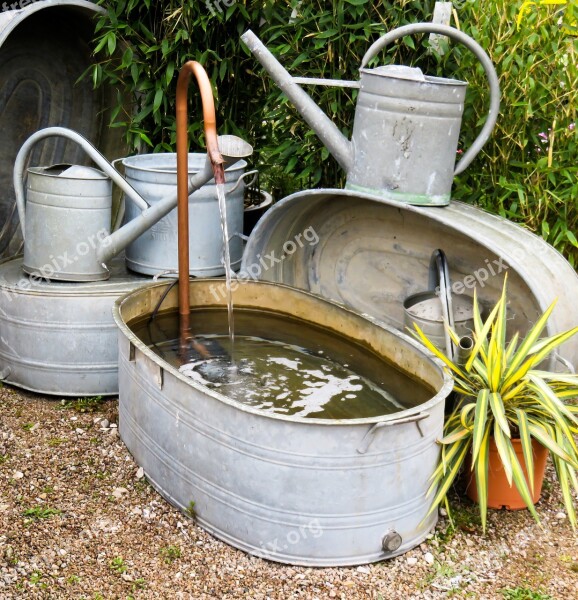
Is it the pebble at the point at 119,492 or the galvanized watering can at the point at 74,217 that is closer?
the pebble at the point at 119,492

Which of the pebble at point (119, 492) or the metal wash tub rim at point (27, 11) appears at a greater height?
the metal wash tub rim at point (27, 11)

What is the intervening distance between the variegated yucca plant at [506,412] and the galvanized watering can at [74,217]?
1244mm

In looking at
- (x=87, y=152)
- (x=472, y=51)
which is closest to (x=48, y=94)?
(x=87, y=152)

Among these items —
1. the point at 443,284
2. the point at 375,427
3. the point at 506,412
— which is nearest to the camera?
the point at 375,427

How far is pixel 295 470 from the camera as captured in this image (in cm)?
223

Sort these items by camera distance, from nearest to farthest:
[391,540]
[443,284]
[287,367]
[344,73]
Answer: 1. [391,540]
2. [443,284]
3. [287,367]
4. [344,73]

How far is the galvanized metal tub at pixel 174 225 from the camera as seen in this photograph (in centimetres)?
329

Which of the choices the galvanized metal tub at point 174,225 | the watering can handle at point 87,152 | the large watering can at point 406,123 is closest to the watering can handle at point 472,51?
the large watering can at point 406,123

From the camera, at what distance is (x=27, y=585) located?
227cm

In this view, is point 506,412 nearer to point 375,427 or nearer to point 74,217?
point 375,427

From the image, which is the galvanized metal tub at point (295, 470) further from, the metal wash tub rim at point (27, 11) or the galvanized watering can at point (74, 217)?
the metal wash tub rim at point (27, 11)

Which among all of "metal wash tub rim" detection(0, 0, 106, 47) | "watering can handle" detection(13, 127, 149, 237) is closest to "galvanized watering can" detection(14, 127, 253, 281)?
"watering can handle" detection(13, 127, 149, 237)

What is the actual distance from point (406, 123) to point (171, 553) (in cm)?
162

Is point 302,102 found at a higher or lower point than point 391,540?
higher
